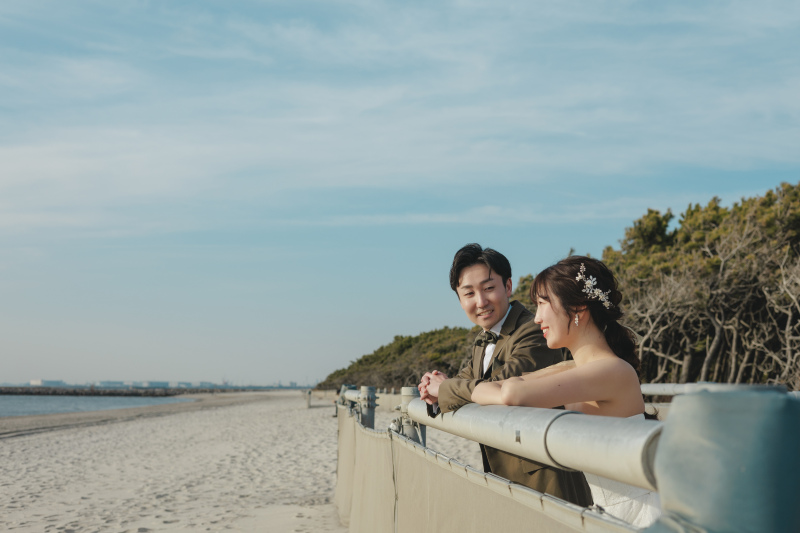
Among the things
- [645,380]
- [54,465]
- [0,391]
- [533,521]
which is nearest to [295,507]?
[533,521]

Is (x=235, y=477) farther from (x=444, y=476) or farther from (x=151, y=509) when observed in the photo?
(x=444, y=476)

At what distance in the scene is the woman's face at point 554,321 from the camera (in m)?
2.51

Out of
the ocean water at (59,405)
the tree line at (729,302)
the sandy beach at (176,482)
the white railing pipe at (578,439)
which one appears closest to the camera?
the white railing pipe at (578,439)

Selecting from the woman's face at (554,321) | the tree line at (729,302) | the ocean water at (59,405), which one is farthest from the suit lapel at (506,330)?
the ocean water at (59,405)

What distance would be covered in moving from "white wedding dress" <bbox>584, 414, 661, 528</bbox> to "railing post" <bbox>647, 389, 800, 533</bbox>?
1254mm

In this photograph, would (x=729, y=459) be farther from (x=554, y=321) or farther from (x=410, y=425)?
(x=410, y=425)

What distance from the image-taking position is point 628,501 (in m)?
2.03

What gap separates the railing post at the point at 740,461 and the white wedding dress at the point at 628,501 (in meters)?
1.25

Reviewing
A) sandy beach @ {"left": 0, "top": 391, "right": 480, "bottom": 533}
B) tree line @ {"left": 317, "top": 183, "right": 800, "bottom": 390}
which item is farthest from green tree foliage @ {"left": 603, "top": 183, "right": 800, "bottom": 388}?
sandy beach @ {"left": 0, "top": 391, "right": 480, "bottom": 533}

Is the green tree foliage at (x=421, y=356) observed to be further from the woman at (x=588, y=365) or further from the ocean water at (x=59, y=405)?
the ocean water at (x=59, y=405)

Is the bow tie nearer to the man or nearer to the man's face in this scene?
the man

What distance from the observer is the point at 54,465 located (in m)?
15.4

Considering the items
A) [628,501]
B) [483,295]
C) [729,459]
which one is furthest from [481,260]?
[729,459]

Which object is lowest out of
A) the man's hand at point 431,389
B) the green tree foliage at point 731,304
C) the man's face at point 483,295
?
the man's hand at point 431,389
